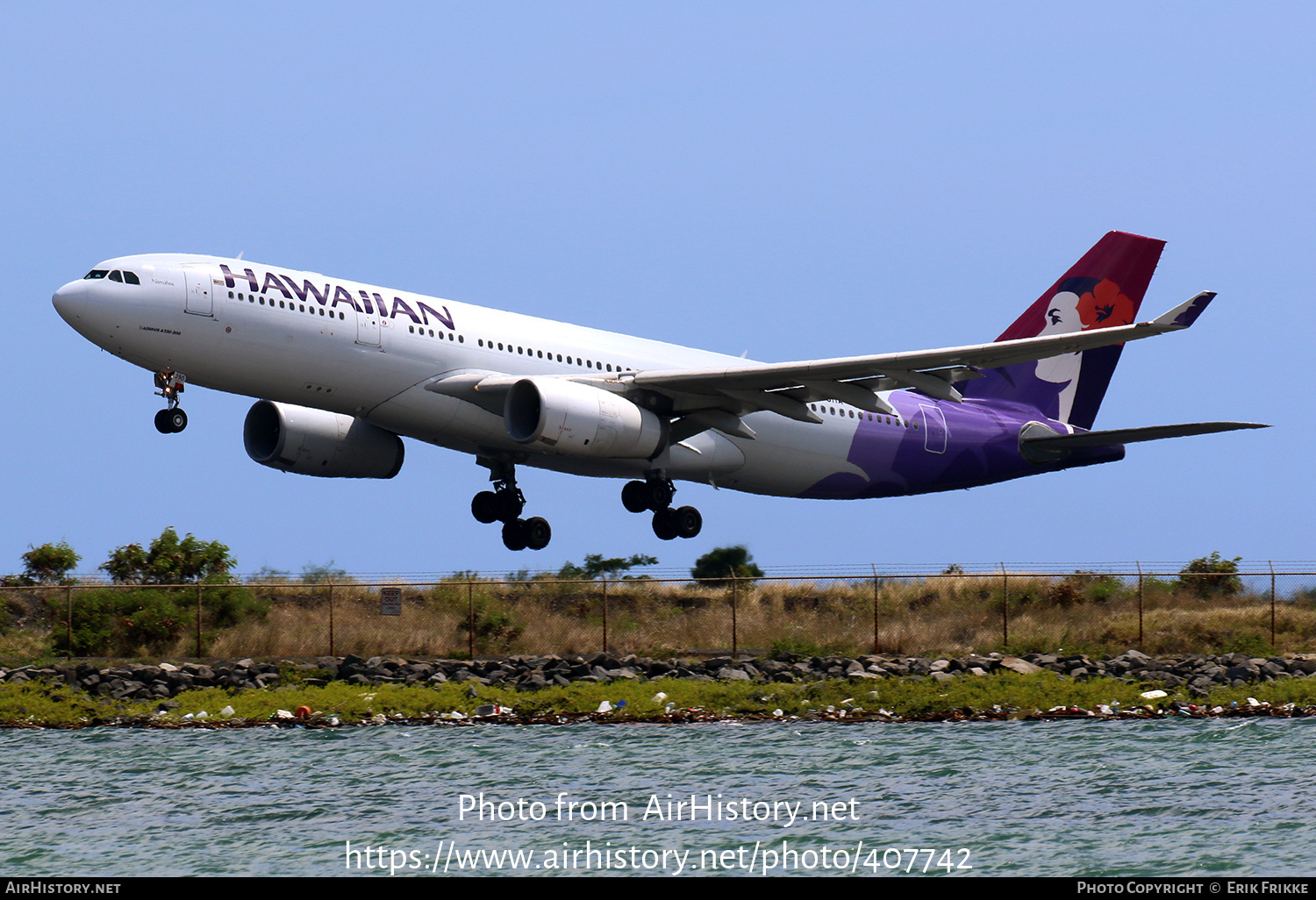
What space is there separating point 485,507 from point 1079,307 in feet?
55.5

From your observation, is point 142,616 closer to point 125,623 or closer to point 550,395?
point 125,623

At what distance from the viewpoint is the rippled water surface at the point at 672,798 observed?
714 inches

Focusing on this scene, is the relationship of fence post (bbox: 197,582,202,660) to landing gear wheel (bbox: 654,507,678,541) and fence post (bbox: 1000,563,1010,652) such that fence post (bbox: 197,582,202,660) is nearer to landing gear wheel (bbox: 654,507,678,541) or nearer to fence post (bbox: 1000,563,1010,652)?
landing gear wheel (bbox: 654,507,678,541)

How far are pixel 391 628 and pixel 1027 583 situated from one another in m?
15.3

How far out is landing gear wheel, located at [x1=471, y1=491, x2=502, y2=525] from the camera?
Answer: 1380 inches

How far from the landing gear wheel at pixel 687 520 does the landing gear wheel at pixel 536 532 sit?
303cm

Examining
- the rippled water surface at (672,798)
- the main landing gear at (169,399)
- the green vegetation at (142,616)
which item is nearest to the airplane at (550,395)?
the main landing gear at (169,399)

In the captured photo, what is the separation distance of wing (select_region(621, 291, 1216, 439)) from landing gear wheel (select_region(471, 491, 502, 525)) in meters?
5.06

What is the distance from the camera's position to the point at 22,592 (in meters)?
37.0

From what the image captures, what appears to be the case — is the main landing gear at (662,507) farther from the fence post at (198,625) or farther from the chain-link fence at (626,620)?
the fence post at (198,625)

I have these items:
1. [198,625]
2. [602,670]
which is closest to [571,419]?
[602,670]

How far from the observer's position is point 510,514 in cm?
3497
